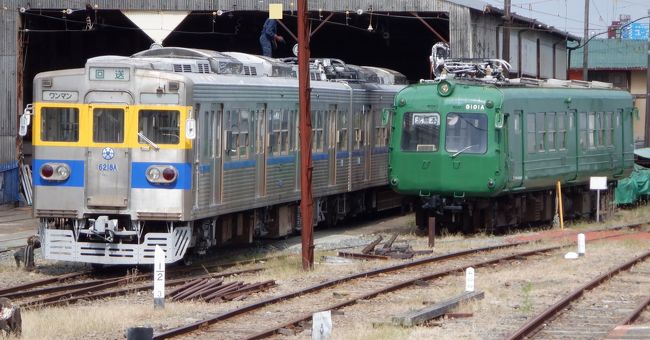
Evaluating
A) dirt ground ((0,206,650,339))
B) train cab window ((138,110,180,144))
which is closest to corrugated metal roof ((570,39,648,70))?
dirt ground ((0,206,650,339))

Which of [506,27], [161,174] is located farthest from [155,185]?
[506,27]

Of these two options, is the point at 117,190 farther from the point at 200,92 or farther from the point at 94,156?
the point at 200,92

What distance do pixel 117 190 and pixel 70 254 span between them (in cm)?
113

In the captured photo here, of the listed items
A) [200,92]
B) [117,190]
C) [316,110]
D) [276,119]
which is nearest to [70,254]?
[117,190]

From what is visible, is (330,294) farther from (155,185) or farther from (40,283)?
(40,283)

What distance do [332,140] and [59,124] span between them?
27.0ft

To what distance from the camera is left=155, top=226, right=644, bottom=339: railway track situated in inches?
510

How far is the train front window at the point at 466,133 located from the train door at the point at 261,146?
453 cm

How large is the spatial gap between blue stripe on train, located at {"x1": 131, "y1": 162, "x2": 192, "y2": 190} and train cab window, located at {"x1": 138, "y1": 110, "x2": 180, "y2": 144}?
13.0 inches

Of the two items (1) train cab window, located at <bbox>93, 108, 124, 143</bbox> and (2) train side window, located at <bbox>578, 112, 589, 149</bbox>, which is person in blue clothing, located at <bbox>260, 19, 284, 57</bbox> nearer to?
(2) train side window, located at <bbox>578, 112, 589, 149</bbox>

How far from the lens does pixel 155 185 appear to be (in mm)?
18047

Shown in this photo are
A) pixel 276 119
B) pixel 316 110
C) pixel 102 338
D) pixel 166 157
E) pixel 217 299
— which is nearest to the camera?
pixel 102 338

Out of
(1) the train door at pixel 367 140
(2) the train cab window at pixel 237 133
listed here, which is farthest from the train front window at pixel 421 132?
(2) the train cab window at pixel 237 133

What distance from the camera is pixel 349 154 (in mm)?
26828
